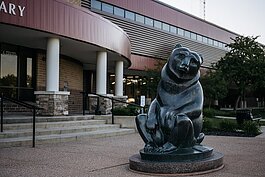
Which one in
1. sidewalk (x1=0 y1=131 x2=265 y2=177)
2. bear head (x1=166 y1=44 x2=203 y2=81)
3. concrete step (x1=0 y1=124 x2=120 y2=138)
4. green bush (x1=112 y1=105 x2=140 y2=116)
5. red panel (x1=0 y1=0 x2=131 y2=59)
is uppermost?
red panel (x1=0 y1=0 x2=131 y2=59)

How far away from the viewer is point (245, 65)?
113 ft

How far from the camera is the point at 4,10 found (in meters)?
11.7

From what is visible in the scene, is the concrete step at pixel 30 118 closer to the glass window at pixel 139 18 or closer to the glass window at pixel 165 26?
the glass window at pixel 139 18

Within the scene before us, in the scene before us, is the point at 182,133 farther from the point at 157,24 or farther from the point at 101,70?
the point at 157,24

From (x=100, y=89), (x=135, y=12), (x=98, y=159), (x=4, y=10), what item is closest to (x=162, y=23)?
(x=135, y=12)

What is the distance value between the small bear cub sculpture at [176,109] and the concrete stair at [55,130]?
14.9ft

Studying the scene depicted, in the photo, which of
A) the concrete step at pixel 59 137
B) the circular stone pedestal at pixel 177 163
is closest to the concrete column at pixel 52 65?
the concrete step at pixel 59 137

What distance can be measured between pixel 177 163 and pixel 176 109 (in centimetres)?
102

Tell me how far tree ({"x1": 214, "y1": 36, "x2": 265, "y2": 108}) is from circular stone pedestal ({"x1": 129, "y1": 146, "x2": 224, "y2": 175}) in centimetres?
2877

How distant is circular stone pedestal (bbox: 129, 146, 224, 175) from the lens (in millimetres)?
6160

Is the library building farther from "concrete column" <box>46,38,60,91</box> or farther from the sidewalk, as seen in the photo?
the sidewalk

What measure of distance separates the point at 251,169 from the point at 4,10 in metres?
9.06

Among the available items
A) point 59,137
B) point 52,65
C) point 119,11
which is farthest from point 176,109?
point 119,11

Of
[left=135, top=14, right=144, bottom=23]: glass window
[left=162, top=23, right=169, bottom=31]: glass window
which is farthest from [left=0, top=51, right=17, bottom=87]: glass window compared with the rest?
[left=162, top=23, right=169, bottom=31]: glass window
